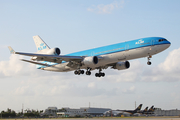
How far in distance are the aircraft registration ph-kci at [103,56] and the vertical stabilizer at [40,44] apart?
7.47 feet

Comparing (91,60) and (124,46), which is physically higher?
(124,46)

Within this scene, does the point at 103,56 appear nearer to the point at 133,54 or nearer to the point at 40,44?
the point at 133,54

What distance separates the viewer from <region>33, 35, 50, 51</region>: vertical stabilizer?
5839 cm

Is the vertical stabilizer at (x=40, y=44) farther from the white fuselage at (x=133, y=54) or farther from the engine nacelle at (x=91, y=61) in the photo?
the white fuselage at (x=133, y=54)

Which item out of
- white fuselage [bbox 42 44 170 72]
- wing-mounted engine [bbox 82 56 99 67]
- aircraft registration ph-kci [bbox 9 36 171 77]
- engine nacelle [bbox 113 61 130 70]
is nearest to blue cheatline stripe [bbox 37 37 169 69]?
aircraft registration ph-kci [bbox 9 36 171 77]

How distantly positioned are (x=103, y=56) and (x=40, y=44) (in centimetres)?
2101

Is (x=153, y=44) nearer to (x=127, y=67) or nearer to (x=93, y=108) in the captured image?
(x=127, y=67)

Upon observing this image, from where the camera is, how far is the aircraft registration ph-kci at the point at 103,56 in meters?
41.2

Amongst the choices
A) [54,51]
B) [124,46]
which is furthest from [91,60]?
[54,51]

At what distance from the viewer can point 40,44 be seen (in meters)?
59.5

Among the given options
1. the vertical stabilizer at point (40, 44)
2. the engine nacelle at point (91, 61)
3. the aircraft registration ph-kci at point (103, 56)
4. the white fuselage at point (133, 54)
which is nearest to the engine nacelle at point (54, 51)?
the aircraft registration ph-kci at point (103, 56)

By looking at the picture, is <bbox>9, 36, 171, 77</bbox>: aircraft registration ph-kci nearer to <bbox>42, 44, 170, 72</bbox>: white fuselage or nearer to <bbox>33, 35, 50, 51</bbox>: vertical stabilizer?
<bbox>42, 44, 170, 72</bbox>: white fuselage

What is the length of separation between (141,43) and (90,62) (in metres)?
10.7

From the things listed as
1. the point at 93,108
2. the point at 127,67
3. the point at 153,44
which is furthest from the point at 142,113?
the point at 153,44
